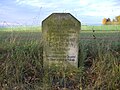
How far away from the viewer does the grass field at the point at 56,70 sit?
271 inches

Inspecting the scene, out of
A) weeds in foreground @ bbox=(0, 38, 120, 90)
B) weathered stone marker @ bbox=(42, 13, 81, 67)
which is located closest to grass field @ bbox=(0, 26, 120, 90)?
weeds in foreground @ bbox=(0, 38, 120, 90)

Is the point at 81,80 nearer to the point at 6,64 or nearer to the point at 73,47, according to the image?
the point at 73,47

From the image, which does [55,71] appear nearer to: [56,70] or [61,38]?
[56,70]

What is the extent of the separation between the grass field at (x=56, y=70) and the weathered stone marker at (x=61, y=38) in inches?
9.9

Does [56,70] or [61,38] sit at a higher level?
[61,38]

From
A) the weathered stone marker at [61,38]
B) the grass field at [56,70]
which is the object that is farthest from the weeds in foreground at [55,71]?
the weathered stone marker at [61,38]

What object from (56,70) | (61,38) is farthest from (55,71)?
(61,38)

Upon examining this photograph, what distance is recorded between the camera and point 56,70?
765 cm

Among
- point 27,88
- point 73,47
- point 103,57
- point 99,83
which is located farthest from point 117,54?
point 27,88

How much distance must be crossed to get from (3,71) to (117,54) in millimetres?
2776

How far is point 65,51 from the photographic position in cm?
798

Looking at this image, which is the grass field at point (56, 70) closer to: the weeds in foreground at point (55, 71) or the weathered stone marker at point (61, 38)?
the weeds in foreground at point (55, 71)

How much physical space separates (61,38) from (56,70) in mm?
805

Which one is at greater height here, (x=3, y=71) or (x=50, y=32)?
(x=50, y=32)
